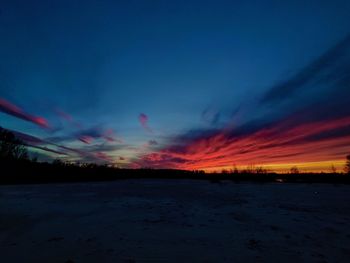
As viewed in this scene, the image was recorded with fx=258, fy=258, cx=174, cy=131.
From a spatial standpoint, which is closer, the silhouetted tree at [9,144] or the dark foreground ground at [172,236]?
the dark foreground ground at [172,236]

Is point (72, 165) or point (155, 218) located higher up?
point (72, 165)

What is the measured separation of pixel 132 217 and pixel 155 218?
90cm

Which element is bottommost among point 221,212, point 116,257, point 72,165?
point 116,257

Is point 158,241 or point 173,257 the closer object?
point 173,257

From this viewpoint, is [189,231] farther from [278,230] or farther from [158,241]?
[278,230]

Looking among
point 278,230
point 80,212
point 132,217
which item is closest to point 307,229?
point 278,230

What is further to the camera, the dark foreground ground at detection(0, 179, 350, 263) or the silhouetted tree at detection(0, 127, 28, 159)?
the silhouetted tree at detection(0, 127, 28, 159)

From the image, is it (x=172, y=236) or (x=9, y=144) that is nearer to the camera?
(x=172, y=236)

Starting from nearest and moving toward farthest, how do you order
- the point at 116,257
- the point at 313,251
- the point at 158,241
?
the point at 116,257 → the point at 313,251 → the point at 158,241

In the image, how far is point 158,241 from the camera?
6.73 m

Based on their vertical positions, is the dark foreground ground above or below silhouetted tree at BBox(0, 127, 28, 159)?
below

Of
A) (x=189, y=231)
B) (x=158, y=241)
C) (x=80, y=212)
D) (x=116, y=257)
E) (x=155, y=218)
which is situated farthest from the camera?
(x=80, y=212)

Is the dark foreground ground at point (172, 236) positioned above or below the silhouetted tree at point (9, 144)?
below

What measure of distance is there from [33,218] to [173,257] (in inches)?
273
